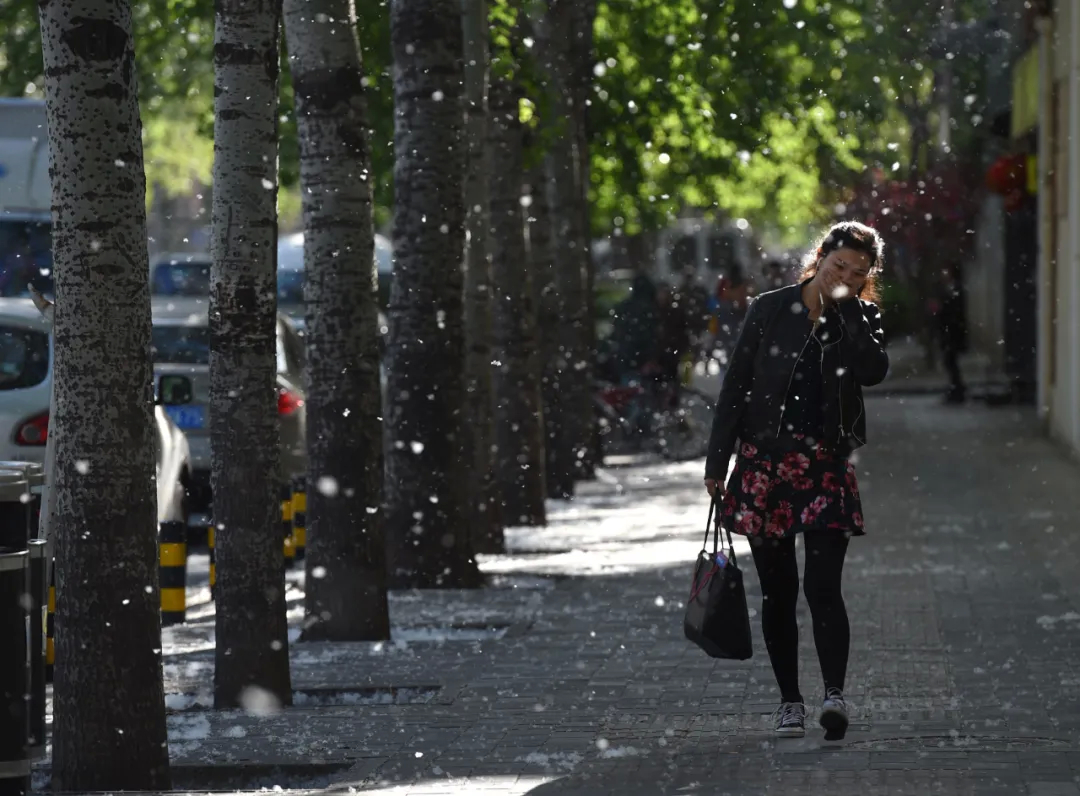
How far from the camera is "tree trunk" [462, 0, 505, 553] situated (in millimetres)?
14594

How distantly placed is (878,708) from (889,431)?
18911 millimetres

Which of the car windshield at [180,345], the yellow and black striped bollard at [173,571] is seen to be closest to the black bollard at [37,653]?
the yellow and black striped bollard at [173,571]

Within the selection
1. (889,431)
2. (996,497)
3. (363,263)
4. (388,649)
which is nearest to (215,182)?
(363,263)

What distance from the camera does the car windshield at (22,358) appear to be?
1306 cm

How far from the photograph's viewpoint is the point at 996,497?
18.6 meters

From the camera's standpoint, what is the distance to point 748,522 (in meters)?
7.93

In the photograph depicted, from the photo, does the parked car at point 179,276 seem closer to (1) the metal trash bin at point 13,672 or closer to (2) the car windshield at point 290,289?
(2) the car windshield at point 290,289

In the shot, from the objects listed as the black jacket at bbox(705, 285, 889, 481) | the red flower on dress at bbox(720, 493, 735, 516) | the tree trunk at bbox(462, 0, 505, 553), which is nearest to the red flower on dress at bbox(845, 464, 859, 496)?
the black jacket at bbox(705, 285, 889, 481)

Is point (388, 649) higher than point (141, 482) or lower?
lower

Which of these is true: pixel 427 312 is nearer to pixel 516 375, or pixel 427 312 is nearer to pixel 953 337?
pixel 516 375

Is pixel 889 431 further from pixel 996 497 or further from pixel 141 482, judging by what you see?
pixel 141 482

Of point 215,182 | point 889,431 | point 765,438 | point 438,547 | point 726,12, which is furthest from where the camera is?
point 889,431

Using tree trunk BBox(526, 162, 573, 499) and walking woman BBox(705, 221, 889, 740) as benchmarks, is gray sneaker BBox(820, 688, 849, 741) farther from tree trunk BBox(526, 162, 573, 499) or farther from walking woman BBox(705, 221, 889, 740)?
tree trunk BBox(526, 162, 573, 499)

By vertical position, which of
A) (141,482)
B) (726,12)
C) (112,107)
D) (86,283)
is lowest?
(141,482)
